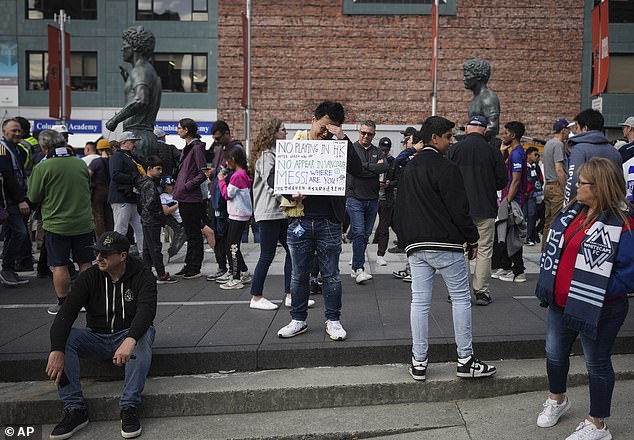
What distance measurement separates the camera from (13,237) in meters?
8.90

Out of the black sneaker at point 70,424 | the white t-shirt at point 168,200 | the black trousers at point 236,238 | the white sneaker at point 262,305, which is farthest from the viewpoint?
the white t-shirt at point 168,200

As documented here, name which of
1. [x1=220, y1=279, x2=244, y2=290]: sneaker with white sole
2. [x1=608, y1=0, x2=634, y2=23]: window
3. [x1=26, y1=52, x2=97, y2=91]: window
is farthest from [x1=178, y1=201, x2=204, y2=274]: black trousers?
[x1=608, y1=0, x2=634, y2=23]: window

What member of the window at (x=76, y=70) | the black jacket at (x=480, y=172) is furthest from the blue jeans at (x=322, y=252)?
the window at (x=76, y=70)

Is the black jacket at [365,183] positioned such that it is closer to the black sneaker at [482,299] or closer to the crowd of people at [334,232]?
the crowd of people at [334,232]

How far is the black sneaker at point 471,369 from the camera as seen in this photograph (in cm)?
503

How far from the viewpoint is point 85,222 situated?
703 cm

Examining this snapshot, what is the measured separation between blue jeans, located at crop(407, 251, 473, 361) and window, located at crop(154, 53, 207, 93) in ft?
87.4

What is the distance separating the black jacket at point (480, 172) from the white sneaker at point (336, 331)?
7.52 ft

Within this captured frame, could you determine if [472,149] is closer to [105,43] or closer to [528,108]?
[528,108]

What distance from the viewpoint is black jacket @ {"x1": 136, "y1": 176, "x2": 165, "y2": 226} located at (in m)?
8.66

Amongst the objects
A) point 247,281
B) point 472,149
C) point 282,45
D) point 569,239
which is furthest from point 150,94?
point 282,45

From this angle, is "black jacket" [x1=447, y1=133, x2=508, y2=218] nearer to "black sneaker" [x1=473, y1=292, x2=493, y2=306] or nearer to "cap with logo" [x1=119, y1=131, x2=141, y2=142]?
"black sneaker" [x1=473, y1=292, x2=493, y2=306]

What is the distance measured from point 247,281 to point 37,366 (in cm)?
370

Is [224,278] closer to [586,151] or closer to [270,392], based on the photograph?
[270,392]
